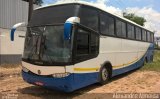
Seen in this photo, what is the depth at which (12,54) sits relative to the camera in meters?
21.0

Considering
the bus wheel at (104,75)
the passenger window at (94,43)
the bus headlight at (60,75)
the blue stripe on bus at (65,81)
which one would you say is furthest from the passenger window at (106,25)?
the bus headlight at (60,75)

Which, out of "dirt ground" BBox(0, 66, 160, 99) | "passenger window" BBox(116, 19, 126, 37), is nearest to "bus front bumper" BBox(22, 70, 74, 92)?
"dirt ground" BBox(0, 66, 160, 99)

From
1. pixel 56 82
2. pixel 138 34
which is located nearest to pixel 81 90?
pixel 56 82

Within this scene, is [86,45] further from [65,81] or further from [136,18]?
[136,18]

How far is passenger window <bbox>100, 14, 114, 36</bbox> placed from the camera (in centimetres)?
1121

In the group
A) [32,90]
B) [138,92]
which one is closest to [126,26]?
[138,92]

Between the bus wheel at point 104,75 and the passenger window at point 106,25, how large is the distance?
1.51 m

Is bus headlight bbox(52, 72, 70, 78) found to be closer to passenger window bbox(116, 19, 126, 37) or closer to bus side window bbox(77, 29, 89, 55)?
bus side window bbox(77, 29, 89, 55)

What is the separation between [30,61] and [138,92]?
13.1ft

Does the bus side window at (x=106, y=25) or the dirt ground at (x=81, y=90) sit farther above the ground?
the bus side window at (x=106, y=25)

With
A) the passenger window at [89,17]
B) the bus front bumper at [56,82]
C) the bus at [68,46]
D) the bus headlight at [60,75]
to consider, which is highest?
the passenger window at [89,17]

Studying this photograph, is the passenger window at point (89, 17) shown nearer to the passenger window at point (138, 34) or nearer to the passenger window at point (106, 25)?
the passenger window at point (106, 25)

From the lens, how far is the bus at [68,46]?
8.88m

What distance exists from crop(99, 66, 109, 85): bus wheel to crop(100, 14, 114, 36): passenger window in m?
1.51
